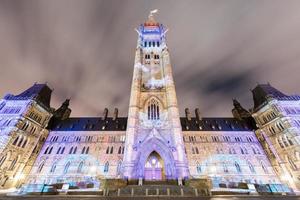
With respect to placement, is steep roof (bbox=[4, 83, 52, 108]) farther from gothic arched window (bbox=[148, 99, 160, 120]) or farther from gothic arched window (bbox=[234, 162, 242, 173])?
gothic arched window (bbox=[234, 162, 242, 173])

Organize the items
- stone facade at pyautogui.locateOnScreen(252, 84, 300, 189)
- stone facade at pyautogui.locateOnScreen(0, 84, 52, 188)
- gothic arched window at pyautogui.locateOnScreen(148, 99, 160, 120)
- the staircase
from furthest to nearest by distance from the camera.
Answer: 1. stone facade at pyautogui.locateOnScreen(252, 84, 300, 189)
2. gothic arched window at pyautogui.locateOnScreen(148, 99, 160, 120)
3. stone facade at pyautogui.locateOnScreen(0, 84, 52, 188)
4. the staircase

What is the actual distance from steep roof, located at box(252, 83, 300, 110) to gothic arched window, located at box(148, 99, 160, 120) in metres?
24.1

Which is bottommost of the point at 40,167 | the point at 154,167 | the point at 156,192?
the point at 156,192

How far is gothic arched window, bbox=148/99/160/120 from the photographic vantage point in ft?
85.1

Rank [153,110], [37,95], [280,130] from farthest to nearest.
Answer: [37,95] → [280,130] → [153,110]

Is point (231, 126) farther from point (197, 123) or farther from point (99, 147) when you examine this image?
point (99, 147)

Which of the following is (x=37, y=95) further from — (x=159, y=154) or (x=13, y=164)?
(x=159, y=154)

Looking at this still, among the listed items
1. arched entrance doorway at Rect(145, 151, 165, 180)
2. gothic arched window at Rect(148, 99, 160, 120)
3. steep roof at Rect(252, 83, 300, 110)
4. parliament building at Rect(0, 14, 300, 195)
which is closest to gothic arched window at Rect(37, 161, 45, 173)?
parliament building at Rect(0, 14, 300, 195)

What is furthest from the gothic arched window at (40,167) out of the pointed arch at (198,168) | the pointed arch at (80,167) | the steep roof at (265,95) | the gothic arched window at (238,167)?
the steep roof at (265,95)

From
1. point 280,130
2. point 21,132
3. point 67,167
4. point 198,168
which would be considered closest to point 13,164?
point 21,132

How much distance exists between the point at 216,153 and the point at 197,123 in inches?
333

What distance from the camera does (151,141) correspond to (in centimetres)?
2288

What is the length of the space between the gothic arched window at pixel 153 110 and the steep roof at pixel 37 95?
23844mm

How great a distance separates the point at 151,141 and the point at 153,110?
600cm
